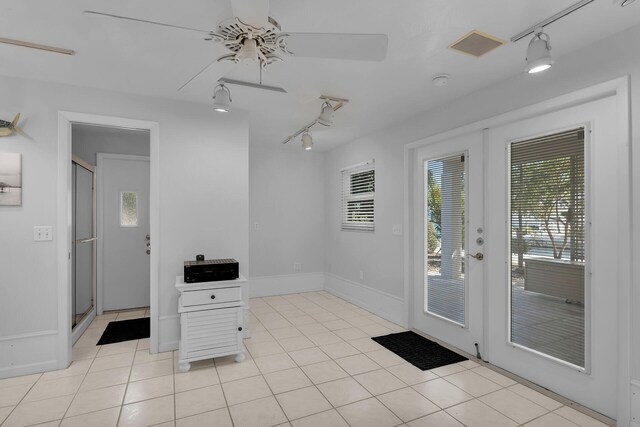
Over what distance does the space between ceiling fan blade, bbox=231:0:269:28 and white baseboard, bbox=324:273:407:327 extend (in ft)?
11.0

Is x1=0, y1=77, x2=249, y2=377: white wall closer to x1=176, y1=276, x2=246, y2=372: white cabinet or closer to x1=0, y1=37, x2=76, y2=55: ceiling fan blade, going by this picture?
x1=176, y1=276, x2=246, y2=372: white cabinet

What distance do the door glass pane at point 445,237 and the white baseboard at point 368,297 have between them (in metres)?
0.49

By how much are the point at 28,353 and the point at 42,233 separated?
0.99 m

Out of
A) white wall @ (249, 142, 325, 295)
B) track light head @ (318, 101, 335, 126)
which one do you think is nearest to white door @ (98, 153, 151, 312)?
white wall @ (249, 142, 325, 295)

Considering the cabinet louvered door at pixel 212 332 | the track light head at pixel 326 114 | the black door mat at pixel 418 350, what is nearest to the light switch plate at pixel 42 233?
the cabinet louvered door at pixel 212 332

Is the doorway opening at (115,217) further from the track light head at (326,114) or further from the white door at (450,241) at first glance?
the white door at (450,241)

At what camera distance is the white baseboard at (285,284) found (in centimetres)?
529

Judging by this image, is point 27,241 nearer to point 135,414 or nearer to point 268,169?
point 135,414

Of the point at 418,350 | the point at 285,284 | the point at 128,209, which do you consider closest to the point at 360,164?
the point at 285,284

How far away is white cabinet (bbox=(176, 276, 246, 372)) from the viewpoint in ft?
9.13

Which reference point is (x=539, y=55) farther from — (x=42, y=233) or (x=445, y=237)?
(x=42, y=233)

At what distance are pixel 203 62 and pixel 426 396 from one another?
2929 millimetres

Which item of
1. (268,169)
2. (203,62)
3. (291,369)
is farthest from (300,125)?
(291,369)

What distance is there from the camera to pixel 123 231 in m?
4.48
